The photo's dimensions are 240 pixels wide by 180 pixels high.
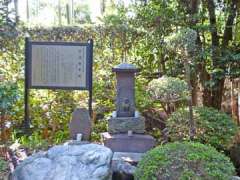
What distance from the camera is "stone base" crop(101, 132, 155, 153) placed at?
468cm

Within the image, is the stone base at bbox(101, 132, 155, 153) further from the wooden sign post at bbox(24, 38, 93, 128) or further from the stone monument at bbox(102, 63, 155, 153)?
the wooden sign post at bbox(24, 38, 93, 128)

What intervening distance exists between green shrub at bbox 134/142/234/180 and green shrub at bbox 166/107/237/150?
60.7 inches

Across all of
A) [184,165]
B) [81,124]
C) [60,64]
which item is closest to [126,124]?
[81,124]

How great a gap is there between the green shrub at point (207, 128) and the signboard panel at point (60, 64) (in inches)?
52.1

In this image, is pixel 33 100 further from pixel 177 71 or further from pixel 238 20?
pixel 238 20

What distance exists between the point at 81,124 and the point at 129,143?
68 centimetres

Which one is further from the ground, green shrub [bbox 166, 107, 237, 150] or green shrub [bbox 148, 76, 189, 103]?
green shrub [bbox 148, 76, 189, 103]

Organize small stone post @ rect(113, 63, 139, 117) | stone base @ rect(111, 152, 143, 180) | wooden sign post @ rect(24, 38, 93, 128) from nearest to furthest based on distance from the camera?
stone base @ rect(111, 152, 143, 180) → small stone post @ rect(113, 63, 139, 117) → wooden sign post @ rect(24, 38, 93, 128)

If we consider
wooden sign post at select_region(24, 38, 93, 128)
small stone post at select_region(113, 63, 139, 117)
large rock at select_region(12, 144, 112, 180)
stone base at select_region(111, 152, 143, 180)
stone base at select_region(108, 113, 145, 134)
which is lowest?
stone base at select_region(111, 152, 143, 180)

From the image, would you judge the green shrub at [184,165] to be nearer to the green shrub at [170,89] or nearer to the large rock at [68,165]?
the large rock at [68,165]

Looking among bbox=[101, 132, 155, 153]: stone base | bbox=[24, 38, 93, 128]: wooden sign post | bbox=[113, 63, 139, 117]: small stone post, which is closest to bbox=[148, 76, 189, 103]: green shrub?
bbox=[113, 63, 139, 117]: small stone post

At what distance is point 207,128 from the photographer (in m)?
4.91

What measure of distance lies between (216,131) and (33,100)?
2950 mm

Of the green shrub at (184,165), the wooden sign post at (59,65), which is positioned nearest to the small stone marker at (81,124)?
the wooden sign post at (59,65)
